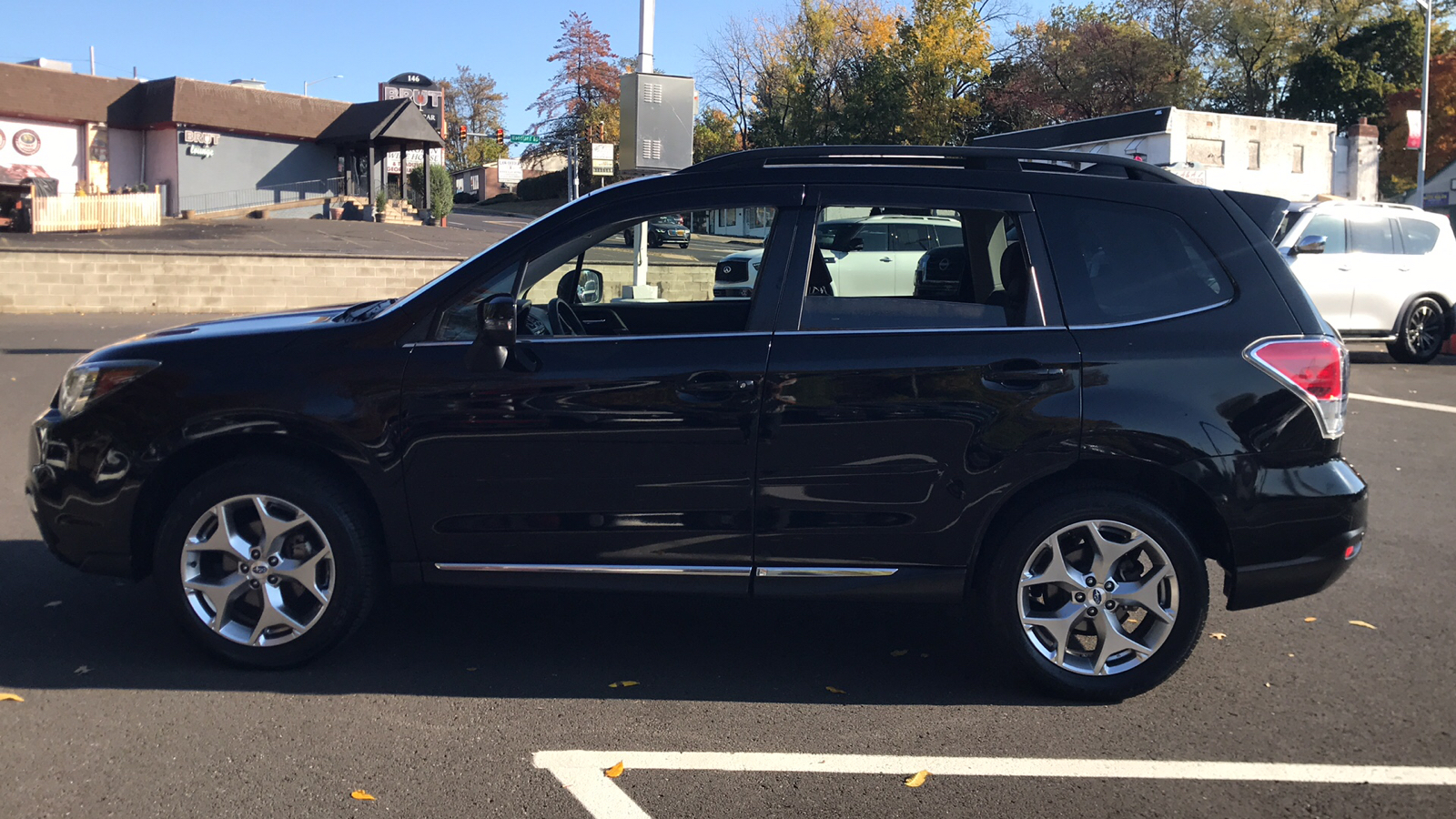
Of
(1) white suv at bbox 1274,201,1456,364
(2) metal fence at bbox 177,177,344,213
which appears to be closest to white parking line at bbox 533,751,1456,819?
(1) white suv at bbox 1274,201,1456,364

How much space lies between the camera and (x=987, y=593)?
160 inches

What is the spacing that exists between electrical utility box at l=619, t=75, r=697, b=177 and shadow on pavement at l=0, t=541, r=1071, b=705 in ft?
37.6

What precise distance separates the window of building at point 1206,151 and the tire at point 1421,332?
58.1 ft

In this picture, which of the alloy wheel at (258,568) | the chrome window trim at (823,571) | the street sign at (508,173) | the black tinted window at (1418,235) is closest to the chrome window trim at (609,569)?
the chrome window trim at (823,571)

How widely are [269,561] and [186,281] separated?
1797cm

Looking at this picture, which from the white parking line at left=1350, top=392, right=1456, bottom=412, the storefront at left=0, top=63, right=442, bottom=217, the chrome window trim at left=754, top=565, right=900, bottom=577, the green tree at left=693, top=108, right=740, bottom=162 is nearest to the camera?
the chrome window trim at left=754, top=565, right=900, bottom=577

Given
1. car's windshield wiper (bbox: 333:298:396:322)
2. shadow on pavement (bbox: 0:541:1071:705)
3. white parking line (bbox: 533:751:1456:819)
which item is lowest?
white parking line (bbox: 533:751:1456:819)

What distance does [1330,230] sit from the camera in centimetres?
1377

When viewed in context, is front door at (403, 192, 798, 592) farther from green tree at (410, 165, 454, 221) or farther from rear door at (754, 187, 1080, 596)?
green tree at (410, 165, 454, 221)

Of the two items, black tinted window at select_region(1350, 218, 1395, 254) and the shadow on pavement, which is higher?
black tinted window at select_region(1350, 218, 1395, 254)

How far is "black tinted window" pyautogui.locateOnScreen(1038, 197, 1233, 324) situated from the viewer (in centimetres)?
407

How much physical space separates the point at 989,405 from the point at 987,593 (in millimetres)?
676

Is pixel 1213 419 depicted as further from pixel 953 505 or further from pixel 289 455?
pixel 289 455

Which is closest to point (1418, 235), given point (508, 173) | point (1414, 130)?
point (1414, 130)
